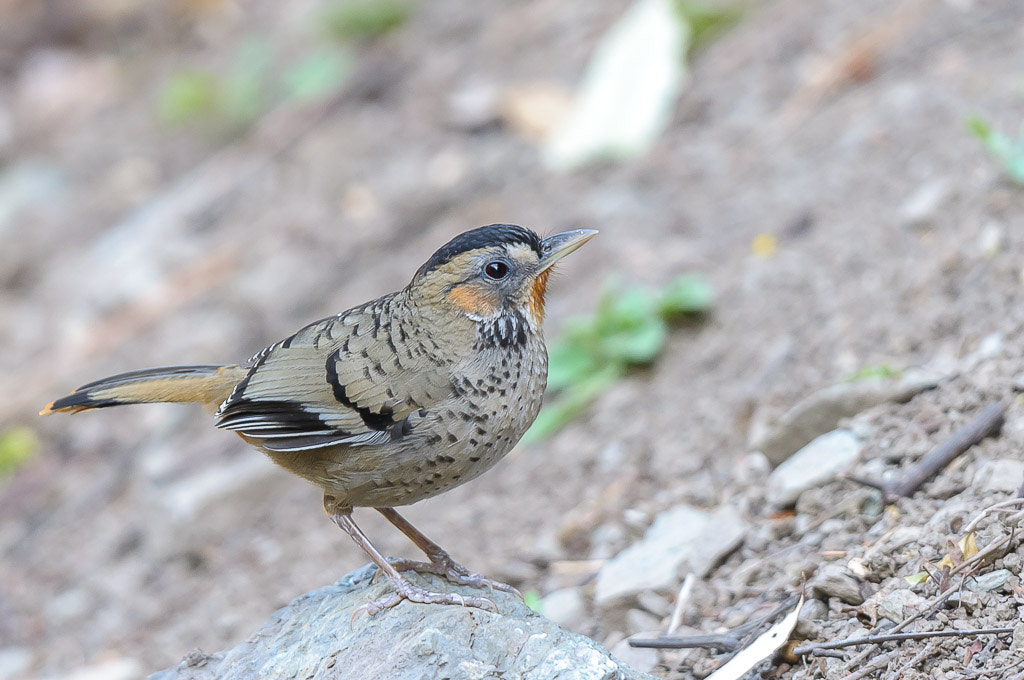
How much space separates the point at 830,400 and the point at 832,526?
2.16 ft

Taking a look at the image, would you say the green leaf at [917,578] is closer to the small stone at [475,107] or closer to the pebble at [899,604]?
the pebble at [899,604]

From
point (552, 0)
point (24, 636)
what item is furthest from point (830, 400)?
point (552, 0)

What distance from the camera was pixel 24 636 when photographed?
6.02m

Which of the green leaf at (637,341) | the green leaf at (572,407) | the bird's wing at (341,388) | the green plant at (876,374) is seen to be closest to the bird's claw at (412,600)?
the bird's wing at (341,388)

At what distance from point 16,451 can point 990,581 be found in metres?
6.50

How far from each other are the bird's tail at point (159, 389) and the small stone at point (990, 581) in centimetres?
258

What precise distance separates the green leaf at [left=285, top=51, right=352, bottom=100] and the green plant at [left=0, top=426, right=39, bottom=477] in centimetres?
384

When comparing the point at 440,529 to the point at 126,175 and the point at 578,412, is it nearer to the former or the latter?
the point at 578,412

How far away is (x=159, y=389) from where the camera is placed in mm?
4230

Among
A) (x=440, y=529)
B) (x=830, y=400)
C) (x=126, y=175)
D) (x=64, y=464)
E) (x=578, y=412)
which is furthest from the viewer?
(x=126, y=175)

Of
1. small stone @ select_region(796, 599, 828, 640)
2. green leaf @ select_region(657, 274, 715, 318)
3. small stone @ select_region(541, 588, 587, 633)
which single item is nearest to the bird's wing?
small stone @ select_region(541, 588, 587, 633)

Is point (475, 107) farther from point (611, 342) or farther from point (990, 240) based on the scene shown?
point (990, 240)

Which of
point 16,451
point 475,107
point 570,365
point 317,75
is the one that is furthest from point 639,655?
point 317,75

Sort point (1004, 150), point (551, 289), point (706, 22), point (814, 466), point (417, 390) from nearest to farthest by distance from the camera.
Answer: point (417, 390), point (814, 466), point (1004, 150), point (551, 289), point (706, 22)
